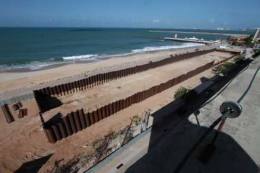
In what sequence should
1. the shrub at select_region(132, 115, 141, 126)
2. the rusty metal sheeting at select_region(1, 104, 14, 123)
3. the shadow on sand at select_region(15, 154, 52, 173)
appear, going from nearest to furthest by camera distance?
1. the shadow on sand at select_region(15, 154, 52, 173)
2. the shrub at select_region(132, 115, 141, 126)
3. the rusty metal sheeting at select_region(1, 104, 14, 123)

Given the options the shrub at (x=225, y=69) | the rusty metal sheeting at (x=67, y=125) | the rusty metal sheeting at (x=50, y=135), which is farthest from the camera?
the shrub at (x=225, y=69)

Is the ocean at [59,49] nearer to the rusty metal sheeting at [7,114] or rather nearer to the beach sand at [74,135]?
the rusty metal sheeting at [7,114]

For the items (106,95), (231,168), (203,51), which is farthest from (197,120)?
(203,51)

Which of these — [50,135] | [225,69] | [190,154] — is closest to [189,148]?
[190,154]

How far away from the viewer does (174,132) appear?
3916mm

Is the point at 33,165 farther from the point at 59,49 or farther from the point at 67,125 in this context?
the point at 59,49

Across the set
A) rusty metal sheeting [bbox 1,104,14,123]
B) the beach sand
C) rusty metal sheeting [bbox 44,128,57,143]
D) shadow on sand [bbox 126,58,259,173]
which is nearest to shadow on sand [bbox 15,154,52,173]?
the beach sand

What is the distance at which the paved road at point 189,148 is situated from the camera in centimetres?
312

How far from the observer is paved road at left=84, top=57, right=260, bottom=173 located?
312 centimetres

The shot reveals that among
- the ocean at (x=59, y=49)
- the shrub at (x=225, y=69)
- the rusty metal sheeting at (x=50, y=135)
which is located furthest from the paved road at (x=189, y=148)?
the ocean at (x=59, y=49)

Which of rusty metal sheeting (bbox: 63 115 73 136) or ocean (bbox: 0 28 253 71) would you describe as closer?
rusty metal sheeting (bbox: 63 115 73 136)

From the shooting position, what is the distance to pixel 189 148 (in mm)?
3449

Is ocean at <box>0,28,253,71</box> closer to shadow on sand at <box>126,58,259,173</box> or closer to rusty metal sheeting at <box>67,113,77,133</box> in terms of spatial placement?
rusty metal sheeting at <box>67,113,77,133</box>

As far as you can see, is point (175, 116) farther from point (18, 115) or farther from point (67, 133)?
point (18, 115)
